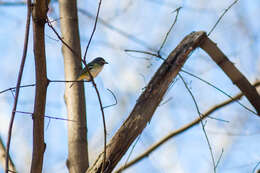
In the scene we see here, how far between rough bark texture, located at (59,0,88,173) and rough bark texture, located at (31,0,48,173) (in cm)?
82

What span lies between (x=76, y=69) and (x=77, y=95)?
202 mm

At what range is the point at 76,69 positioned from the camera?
9.31 feet

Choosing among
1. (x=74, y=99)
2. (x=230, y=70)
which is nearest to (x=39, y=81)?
(x=74, y=99)

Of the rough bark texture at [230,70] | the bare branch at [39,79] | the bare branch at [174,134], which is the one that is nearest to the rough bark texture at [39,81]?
the bare branch at [39,79]

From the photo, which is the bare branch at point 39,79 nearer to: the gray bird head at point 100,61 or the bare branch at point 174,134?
the bare branch at point 174,134

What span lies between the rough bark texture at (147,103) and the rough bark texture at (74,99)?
1.49 feet

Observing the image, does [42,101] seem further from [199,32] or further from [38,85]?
[199,32]

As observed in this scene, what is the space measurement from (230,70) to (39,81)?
139 cm

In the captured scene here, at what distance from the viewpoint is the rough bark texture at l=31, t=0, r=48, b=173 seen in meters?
1.66

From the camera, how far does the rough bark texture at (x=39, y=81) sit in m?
1.66

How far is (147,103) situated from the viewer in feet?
7.45

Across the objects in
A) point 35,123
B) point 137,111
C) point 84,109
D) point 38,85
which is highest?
point 84,109

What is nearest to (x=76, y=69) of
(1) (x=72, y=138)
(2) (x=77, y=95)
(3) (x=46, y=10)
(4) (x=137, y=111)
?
(2) (x=77, y=95)

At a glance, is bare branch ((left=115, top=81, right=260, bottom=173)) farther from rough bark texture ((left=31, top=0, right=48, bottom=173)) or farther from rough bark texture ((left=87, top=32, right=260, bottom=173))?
rough bark texture ((left=31, top=0, right=48, bottom=173))
